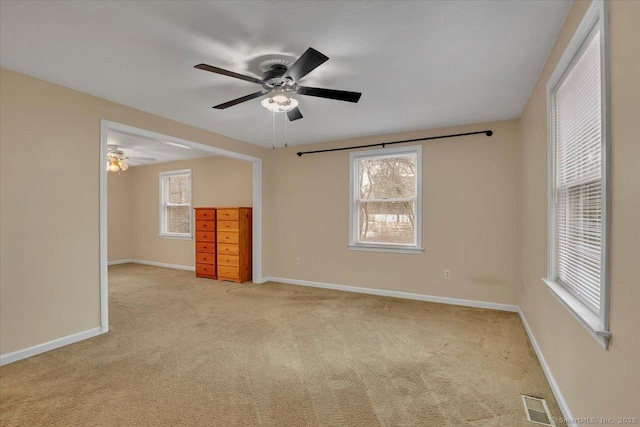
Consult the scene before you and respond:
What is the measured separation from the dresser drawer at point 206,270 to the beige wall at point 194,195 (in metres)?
0.76

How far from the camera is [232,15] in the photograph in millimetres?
1898

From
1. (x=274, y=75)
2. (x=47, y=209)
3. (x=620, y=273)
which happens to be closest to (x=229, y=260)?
(x=47, y=209)

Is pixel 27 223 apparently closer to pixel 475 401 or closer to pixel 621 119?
pixel 475 401

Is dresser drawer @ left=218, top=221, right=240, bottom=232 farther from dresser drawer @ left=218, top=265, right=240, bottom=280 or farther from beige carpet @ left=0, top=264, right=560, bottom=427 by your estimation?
beige carpet @ left=0, top=264, right=560, bottom=427

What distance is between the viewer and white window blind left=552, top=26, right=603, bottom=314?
63.1 inches

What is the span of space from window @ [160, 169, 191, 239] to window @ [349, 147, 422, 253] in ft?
13.3

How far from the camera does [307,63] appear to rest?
2066mm

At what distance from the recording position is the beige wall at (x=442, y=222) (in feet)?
13.1

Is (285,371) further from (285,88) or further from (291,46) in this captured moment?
(291,46)

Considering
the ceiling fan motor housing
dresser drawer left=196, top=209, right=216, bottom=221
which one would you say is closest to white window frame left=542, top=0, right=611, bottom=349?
the ceiling fan motor housing

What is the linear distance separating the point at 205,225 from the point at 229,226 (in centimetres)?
65

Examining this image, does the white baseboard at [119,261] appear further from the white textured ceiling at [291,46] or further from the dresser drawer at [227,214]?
the white textured ceiling at [291,46]

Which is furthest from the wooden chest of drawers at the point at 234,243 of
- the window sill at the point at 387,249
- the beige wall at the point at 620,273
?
the beige wall at the point at 620,273

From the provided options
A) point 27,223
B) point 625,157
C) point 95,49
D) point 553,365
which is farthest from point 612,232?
point 27,223
